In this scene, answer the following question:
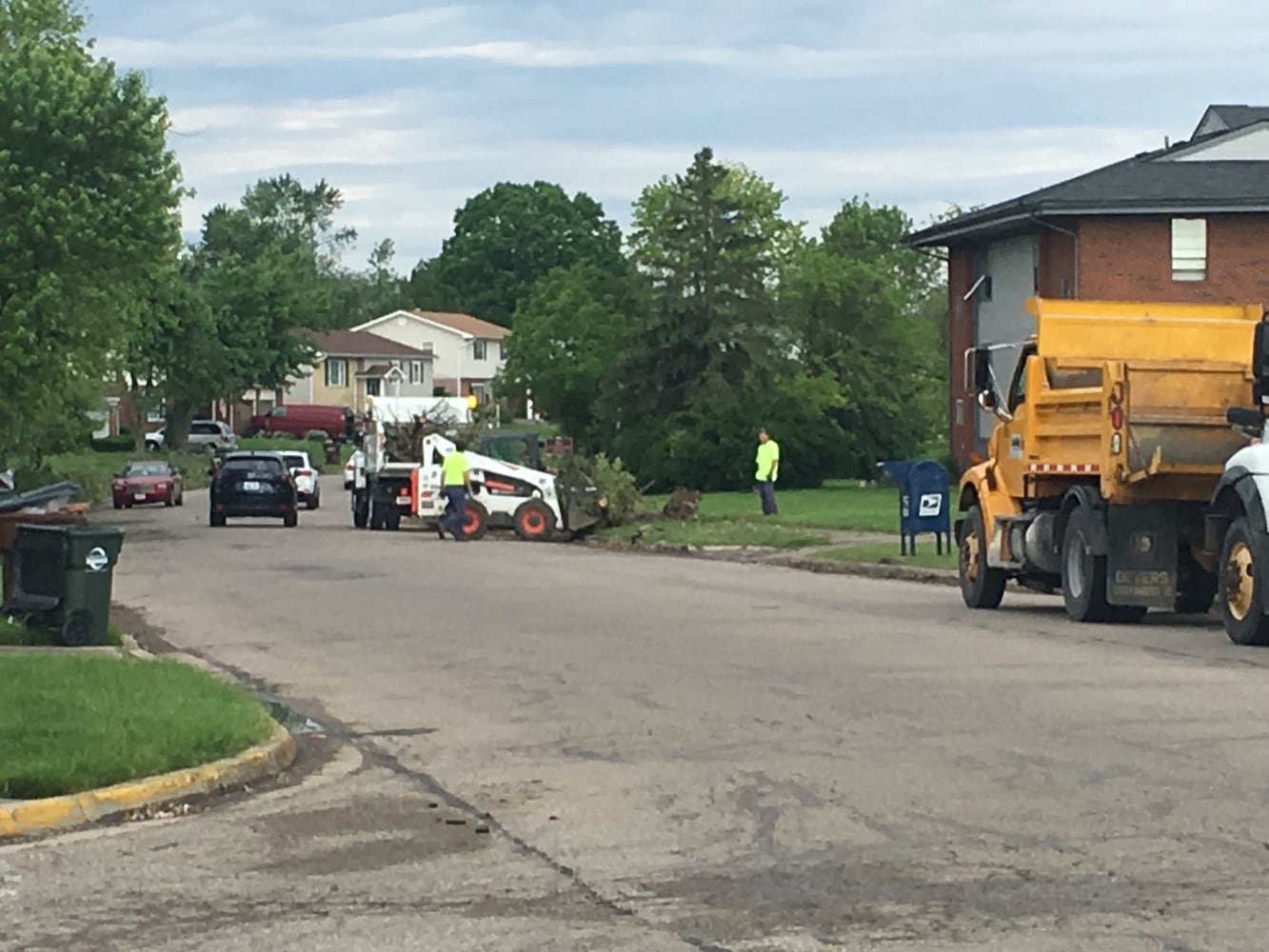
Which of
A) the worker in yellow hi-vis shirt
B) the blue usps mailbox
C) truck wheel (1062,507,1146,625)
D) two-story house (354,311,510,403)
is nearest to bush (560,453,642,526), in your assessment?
the worker in yellow hi-vis shirt

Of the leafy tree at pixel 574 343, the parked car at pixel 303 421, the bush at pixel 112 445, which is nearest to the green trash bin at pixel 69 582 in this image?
the leafy tree at pixel 574 343

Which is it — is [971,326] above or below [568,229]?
below

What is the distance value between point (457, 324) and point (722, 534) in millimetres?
106230

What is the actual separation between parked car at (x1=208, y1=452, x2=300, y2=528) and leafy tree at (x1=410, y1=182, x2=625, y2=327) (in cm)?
9784

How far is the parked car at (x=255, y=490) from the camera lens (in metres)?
46.7

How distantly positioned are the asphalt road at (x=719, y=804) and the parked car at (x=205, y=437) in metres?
80.9

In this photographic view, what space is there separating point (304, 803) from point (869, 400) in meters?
57.2

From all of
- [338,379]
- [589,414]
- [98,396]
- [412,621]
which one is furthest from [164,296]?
[338,379]

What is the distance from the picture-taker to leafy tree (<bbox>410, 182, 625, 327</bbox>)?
150m

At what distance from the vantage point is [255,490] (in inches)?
1838

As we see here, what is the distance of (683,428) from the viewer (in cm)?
6069

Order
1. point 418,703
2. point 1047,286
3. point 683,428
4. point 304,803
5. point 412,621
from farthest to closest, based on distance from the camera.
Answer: point 683,428, point 1047,286, point 412,621, point 418,703, point 304,803

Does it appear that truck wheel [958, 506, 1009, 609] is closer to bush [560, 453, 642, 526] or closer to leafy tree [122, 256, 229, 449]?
bush [560, 453, 642, 526]

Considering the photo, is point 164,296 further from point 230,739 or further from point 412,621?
point 230,739
